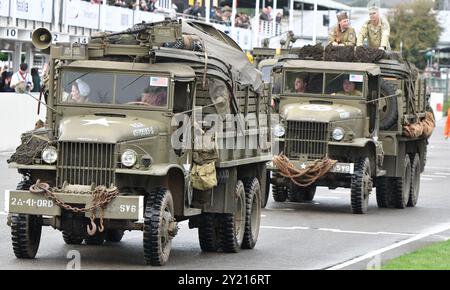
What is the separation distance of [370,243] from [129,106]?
447cm

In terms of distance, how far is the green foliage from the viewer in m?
15.2

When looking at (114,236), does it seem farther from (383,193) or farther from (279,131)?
(383,193)

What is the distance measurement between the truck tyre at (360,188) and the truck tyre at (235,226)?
6108 mm

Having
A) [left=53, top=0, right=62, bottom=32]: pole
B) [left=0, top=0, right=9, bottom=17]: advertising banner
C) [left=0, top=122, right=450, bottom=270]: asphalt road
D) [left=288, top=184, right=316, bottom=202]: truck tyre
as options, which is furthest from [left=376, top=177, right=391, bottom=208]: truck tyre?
[left=53, top=0, right=62, bottom=32]: pole

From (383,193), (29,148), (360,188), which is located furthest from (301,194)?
(29,148)

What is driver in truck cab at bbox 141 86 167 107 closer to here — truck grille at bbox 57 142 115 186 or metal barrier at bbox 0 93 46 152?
truck grille at bbox 57 142 115 186

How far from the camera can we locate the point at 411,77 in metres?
26.0

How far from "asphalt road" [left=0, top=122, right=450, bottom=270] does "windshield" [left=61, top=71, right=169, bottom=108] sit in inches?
67.6

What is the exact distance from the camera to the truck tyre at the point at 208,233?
16875mm

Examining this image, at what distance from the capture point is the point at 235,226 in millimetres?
17141

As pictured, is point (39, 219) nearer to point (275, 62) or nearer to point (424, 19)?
point (275, 62)

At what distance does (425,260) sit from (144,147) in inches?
133

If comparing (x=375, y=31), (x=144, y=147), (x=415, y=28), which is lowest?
(x=144, y=147)
